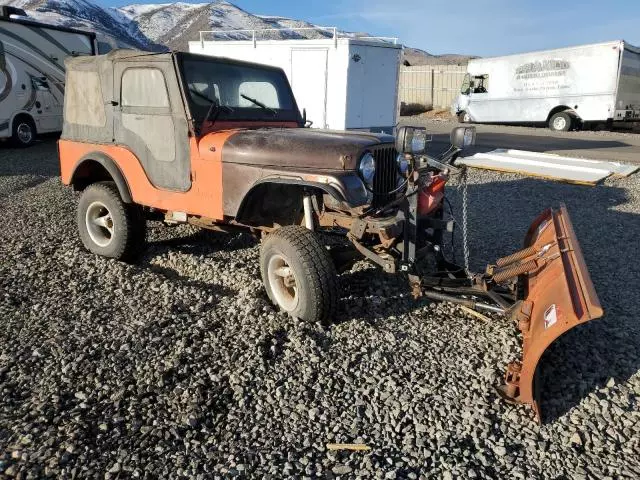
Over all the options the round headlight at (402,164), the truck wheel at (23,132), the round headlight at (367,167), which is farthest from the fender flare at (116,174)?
the truck wheel at (23,132)

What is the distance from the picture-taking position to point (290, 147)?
4164 millimetres

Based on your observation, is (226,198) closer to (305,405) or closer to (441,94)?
(305,405)

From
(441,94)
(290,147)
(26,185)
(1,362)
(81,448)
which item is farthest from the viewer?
(441,94)

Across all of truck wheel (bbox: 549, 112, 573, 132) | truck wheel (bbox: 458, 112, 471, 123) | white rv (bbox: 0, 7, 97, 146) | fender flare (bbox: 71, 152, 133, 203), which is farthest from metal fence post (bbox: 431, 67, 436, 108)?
fender flare (bbox: 71, 152, 133, 203)

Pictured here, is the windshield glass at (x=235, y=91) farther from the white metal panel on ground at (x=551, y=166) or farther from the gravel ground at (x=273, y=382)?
the white metal panel on ground at (x=551, y=166)

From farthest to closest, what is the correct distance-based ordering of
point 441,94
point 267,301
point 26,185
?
point 441,94, point 26,185, point 267,301

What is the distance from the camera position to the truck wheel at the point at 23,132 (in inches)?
553

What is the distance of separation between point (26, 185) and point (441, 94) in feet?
85.5

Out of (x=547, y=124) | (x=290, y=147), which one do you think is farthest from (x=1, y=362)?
(x=547, y=124)

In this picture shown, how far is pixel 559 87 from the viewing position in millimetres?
20578

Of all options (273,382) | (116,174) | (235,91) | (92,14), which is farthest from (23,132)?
(92,14)

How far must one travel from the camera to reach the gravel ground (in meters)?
2.71

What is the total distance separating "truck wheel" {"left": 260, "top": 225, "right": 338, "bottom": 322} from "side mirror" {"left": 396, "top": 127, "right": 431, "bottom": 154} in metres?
0.93

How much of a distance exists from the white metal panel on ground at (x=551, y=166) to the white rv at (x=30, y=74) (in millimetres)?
11140
